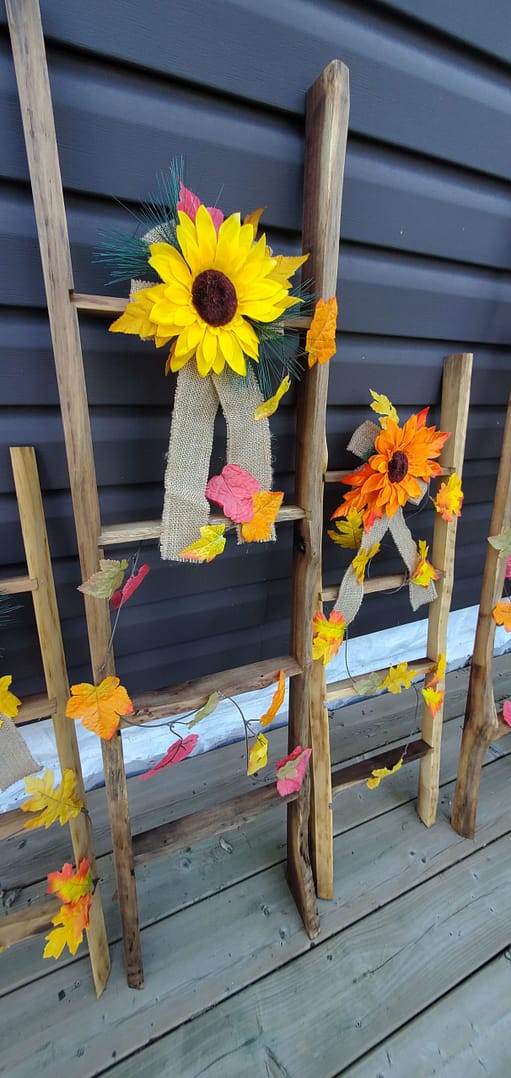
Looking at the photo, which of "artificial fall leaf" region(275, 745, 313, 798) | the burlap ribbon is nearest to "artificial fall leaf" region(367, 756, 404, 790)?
"artificial fall leaf" region(275, 745, 313, 798)

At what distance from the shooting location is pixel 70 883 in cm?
80

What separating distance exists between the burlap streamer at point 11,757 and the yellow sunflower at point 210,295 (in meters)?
0.57

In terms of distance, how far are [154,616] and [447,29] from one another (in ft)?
3.97

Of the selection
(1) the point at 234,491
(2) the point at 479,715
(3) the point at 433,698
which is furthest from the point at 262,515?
(2) the point at 479,715

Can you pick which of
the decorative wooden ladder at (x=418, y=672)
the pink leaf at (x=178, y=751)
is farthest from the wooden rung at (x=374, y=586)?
the pink leaf at (x=178, y=751)

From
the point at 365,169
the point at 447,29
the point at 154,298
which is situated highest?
the point at 447,29

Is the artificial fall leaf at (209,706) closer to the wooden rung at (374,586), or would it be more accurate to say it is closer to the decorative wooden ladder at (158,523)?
the decorative wooden ladder at (158,523)

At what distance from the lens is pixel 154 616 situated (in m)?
1.10

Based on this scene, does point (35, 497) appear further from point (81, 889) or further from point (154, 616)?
point (81, 889)

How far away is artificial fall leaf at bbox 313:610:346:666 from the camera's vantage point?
0.92 meters

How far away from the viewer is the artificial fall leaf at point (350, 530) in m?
0.99

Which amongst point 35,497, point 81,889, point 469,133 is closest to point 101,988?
point 81,889

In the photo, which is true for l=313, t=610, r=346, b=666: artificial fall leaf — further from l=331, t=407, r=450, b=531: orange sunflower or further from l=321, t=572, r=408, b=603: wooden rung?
l=331, t=407, r=450, b=531: orange sunflower

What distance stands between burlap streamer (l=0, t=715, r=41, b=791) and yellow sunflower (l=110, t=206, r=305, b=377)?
0.57m
